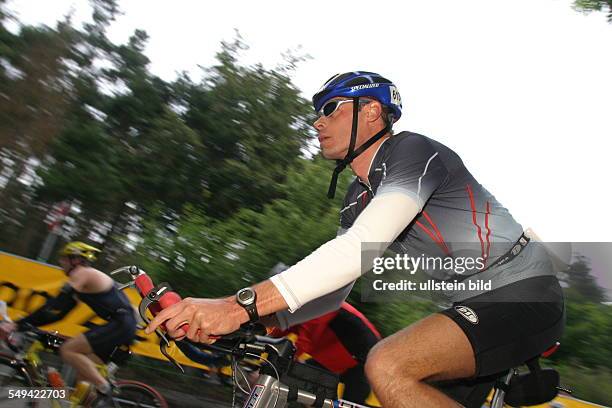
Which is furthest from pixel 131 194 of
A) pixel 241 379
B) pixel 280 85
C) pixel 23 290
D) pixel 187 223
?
pixel 241 379

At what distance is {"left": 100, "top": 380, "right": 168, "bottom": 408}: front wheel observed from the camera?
7.59 meters

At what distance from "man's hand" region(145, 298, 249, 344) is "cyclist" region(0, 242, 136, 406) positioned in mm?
5364

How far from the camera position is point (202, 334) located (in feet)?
6.78

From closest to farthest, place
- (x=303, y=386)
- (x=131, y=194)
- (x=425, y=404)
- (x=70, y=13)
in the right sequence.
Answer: (x=425, y=404), (x=303, y=386), (x=70, y=13), (x=131, y=194)

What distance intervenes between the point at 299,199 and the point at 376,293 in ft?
9.25


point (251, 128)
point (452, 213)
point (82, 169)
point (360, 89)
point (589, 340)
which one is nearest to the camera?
point (452, 213)

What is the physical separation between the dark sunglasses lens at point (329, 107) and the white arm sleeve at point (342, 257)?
2.72 ft

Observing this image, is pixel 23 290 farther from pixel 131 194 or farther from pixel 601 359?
pixel 131 194

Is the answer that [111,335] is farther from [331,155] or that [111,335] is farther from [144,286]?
[144,286]

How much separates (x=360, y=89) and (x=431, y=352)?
4.37 ft

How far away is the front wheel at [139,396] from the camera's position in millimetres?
7590

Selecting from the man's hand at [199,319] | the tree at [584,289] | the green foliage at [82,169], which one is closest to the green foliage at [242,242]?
the tree at [584,289]

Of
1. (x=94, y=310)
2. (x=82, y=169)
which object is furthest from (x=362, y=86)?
(x=82, y=169)

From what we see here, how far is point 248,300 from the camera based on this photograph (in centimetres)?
213
